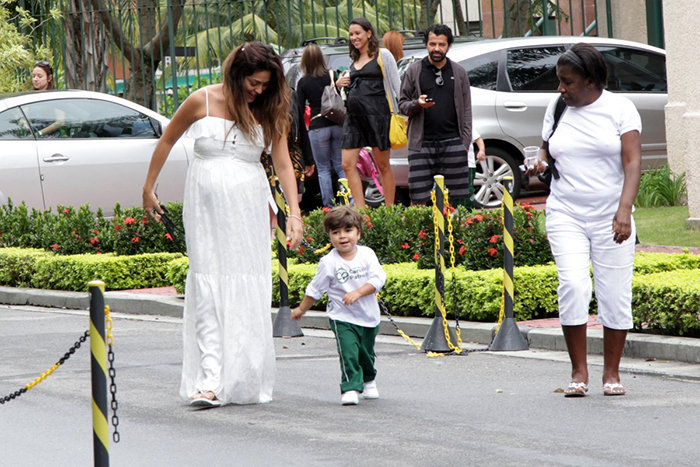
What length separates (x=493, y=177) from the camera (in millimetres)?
14711

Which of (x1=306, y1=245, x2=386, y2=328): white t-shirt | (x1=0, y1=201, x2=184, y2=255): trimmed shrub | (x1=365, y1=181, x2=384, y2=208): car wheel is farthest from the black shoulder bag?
(x1=365, y1=181, x2=384, y2=208): car wheel

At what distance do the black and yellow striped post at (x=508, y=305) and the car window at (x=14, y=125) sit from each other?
6208mm

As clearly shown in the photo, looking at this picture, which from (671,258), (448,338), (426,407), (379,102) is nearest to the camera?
(426,407)

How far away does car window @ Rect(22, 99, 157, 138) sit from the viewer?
13258mm

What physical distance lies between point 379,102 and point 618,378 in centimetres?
613

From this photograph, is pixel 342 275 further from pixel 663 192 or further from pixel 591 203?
pixel 663 192

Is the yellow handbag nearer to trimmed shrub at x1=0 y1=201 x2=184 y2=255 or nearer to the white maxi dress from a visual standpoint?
trimmed shrub at x1=0 y1=201 x2=184 y2=255

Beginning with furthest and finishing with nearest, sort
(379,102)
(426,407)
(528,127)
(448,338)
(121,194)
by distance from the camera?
(528,127) → (121,194) → (379,102) → (448,338) → (426,407)

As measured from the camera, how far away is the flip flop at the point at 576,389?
692 cm

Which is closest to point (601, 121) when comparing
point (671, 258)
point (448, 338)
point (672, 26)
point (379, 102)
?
point (448, 338)

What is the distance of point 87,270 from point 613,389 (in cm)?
640

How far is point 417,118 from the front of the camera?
11750mm

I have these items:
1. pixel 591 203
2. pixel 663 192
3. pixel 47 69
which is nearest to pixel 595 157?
pixel 591 203

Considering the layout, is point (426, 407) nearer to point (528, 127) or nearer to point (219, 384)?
point (219, 384)
